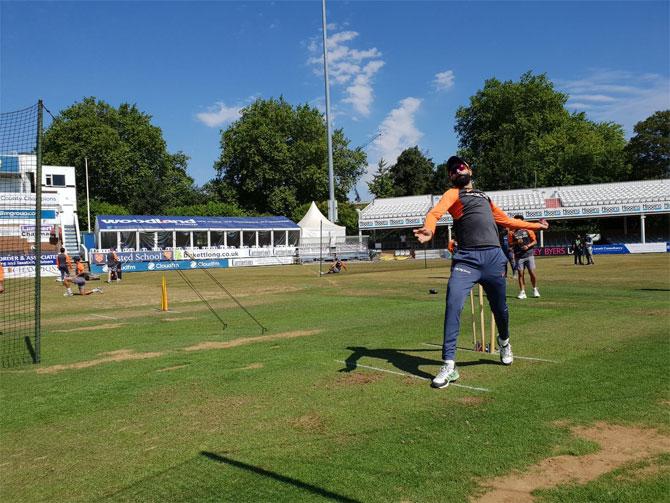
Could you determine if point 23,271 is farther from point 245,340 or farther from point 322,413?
point 322,413

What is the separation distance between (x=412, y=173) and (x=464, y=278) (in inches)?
3890

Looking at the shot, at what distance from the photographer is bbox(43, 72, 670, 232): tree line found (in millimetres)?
75875

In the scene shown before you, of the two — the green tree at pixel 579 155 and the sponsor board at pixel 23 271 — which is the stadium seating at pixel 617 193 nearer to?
the green tree at pixel 579 155

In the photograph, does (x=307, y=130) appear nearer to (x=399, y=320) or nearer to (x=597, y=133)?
(x=597, y=133)

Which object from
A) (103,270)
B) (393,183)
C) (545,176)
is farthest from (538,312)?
(393,183)

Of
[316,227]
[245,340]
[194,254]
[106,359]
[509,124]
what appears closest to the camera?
[106,359]

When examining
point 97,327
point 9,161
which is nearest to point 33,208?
point 9,161

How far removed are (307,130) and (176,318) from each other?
74.3 metres

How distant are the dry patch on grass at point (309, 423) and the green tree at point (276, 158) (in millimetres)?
77141

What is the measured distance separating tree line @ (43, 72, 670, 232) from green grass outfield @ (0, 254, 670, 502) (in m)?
64.6

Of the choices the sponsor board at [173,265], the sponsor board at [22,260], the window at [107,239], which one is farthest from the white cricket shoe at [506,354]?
the window at [107,239]

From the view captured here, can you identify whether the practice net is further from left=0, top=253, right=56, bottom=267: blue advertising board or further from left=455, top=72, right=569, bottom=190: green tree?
left=455, top=72, right=569, bottom=190: green tree

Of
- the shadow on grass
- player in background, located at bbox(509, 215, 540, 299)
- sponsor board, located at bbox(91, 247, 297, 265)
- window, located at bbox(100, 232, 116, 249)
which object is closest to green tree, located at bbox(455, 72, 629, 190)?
sponsor board, located at bbox(91, 247, 297, 265)

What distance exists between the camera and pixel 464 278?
6.31 meters
